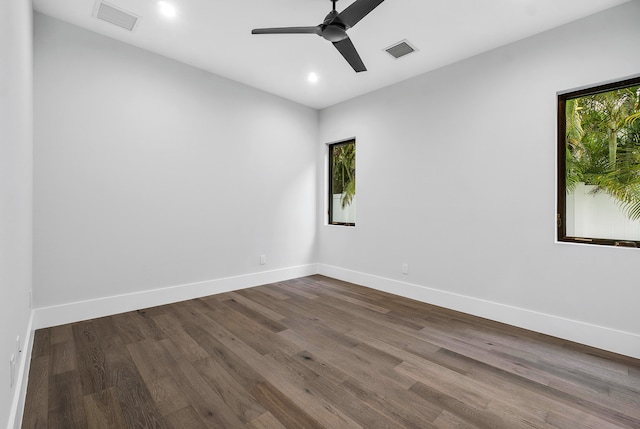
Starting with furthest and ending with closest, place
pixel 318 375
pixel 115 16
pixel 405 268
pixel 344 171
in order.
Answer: pixel 344 171
pixel 405 268
pixel 115 16
pixel 318 375

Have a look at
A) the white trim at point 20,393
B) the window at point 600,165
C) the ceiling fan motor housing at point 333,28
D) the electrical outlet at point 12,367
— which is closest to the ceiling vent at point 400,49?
the ceiling fan motor housing at point 333,28

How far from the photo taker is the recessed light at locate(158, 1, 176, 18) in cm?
253

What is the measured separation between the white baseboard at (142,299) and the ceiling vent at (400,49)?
326 cm

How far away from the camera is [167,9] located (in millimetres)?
2596

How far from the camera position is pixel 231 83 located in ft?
13.1

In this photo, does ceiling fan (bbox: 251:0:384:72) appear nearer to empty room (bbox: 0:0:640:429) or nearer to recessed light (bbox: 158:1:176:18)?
empty room (bbox: 0:0:640:429)

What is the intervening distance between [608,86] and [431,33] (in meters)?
1.58

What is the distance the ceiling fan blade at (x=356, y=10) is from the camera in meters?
1.99

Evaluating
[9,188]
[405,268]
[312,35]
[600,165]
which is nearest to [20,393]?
[9,188]

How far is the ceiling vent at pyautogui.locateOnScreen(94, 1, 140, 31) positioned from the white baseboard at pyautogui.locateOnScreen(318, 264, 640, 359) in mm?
3940

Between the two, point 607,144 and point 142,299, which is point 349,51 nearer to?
point 607,144

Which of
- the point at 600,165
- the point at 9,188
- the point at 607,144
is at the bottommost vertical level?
the point at 9,188

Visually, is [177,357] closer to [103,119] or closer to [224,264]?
[224,264]

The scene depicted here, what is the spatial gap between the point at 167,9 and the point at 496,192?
11.7 feet
